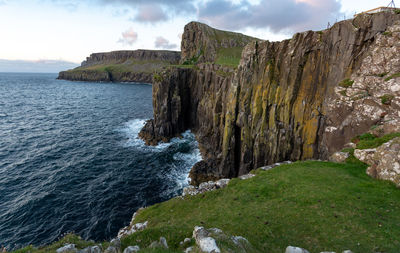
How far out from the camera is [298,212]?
14172 mm

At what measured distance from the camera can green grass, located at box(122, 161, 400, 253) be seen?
36.8ft

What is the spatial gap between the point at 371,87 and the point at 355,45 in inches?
245

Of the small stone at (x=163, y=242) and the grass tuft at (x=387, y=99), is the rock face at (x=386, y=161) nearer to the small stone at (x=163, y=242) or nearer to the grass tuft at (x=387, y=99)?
the grass tuft at (x=387, y=99)

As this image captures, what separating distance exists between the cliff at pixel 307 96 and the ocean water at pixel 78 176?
9.31 meters

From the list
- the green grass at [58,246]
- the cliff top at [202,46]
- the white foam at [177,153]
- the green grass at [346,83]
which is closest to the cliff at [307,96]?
the green grass at [346,83]

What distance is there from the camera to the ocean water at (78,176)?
27172mm

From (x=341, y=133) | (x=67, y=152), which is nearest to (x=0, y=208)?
(x=67, y=152)

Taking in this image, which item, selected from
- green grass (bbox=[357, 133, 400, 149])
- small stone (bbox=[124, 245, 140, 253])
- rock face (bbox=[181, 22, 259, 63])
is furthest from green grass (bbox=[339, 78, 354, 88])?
rock face (bbox=[181, 22, 259, 63])

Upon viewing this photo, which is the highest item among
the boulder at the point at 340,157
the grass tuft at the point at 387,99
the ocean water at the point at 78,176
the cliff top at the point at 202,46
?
the cliff top at the point at 202,46

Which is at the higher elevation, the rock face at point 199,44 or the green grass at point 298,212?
the rock face at point 199,44

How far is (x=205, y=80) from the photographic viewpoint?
6112cm

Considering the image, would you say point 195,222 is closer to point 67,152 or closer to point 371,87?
point 371,87

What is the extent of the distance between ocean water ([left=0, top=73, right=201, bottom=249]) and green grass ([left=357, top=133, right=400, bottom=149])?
2720cm

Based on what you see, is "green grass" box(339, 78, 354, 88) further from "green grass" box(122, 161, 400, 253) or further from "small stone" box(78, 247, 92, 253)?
"small stone" box(78, 247, 92, 253)
